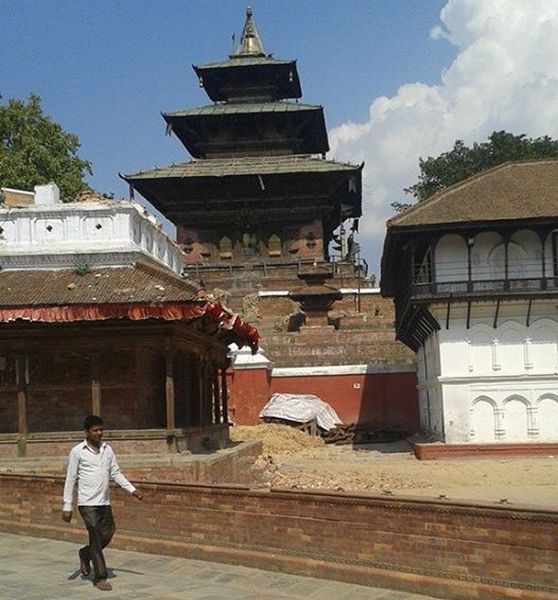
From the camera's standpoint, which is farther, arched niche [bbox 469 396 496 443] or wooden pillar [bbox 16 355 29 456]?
arched niche [bbox 469 396 496 443]

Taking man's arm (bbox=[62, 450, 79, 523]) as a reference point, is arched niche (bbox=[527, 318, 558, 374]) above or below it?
above

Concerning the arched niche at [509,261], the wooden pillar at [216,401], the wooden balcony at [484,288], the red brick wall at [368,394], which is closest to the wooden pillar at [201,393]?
the wooden pillar at [216,401]

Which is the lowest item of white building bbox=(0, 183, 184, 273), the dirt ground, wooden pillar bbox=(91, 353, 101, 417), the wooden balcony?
the dirt ground

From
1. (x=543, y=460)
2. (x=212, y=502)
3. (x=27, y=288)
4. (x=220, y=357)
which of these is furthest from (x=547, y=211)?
(x=212, y=502)

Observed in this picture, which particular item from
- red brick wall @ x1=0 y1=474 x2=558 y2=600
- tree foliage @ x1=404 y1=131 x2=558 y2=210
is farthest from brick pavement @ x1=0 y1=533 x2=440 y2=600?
tree foliage @ x1=404 y1=131 x2=558 y2=210

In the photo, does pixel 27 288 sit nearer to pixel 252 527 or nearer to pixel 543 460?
pixel 252 527

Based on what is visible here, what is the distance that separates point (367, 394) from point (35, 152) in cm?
2127

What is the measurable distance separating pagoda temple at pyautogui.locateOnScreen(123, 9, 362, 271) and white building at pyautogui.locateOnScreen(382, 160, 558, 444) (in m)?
18.6

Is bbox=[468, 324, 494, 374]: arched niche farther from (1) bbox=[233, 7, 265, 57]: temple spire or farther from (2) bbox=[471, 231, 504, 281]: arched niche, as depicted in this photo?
(1) bbox=[233, 7, 265, 57]: temple spire

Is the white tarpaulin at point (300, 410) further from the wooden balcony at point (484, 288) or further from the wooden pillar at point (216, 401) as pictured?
the wooden pillar at point (216, 401)

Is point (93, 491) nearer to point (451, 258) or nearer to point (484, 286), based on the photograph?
point (484, 286)

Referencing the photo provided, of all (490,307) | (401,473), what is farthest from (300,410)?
(401,473)

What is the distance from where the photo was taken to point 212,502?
962 centimetres

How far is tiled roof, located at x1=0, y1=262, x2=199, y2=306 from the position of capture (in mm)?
14570
